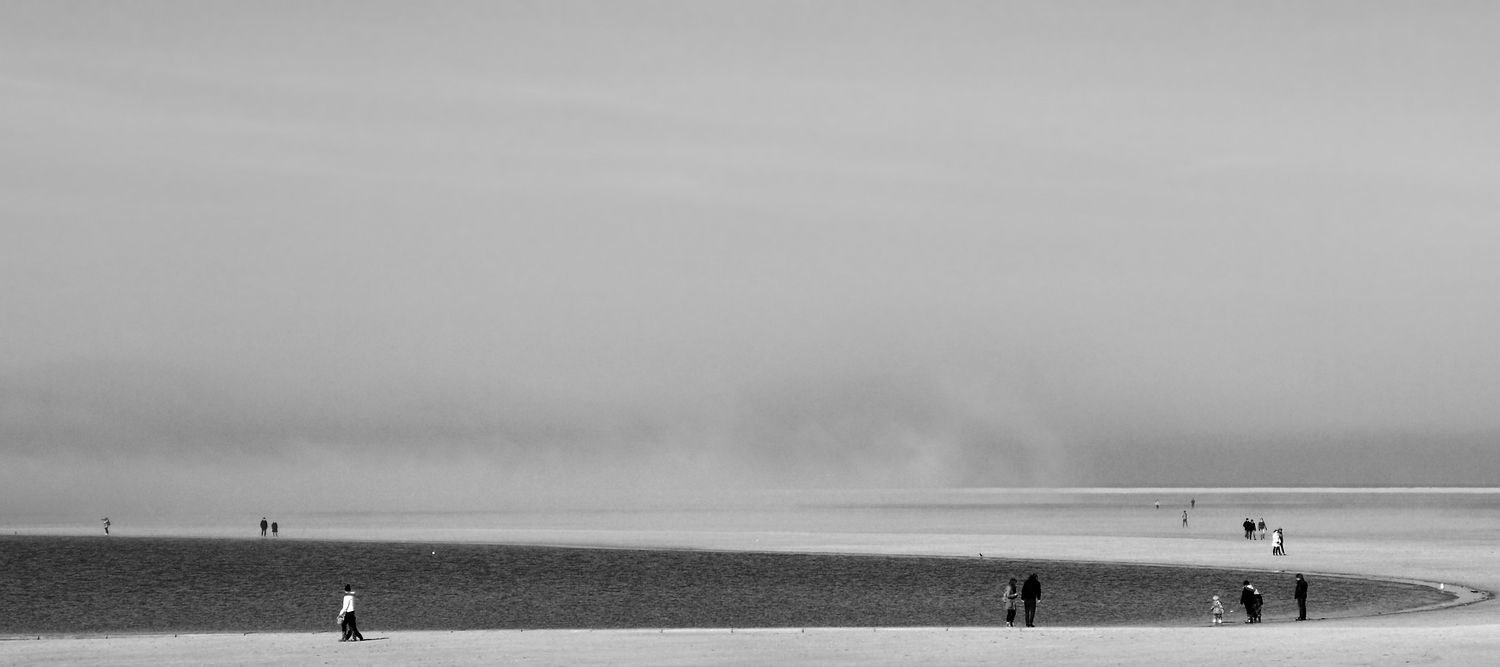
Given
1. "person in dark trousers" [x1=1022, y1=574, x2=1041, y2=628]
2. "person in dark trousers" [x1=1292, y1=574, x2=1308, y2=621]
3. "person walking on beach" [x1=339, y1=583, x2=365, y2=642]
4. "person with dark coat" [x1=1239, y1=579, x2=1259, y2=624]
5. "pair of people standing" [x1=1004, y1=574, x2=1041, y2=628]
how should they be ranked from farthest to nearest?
"person in dark trousers" [x1=1292, y1=574, x2=1308, y2=621], "person with dark coat" [x1=1239, y1=579, x2=1259, y2=624], "person in dark trousers" [x1=1022, y1=574, x2=1041, y2=628], "pair of people standing" [x1=1004, y1=574, x2=1041, y2=628], "person walking on beach" [x1=339, y1=583, x2=365, y2=642]

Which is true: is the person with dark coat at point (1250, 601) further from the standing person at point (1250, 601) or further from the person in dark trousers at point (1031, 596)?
the person in dark trousers at point (1031, 596)

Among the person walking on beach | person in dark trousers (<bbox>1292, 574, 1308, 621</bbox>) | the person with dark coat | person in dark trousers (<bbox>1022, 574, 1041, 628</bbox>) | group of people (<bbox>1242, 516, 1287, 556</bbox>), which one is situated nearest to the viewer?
the person walking on beach

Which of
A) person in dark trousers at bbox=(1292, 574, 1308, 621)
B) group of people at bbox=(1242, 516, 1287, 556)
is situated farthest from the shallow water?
group of people at bbox=(1242, 516, 1287, 556)

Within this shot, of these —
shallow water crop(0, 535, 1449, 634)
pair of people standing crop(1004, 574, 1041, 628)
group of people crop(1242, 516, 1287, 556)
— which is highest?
group of people crop(1242, 516, 1287, 556)

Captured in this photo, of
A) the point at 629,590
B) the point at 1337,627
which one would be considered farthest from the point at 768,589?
the point at 1337,627

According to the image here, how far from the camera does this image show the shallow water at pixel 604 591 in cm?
5247

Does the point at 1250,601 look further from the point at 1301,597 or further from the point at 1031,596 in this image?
the point at 1031,596

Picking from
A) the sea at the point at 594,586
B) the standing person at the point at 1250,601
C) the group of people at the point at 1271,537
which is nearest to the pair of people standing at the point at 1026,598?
the sea at the point at 594,586

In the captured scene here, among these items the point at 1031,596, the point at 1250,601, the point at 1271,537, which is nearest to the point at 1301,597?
the point at 1250,601

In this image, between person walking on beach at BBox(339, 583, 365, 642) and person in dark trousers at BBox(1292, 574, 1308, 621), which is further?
person in dark trousers at BBox(1292, 574, 1308, 621)

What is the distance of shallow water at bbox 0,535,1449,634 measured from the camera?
172 ft

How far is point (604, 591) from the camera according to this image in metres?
64.9

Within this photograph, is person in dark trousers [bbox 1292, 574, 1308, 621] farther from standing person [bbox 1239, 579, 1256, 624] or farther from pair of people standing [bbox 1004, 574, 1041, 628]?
pair of people standing [bbox 1004, 574, 1041, 628]

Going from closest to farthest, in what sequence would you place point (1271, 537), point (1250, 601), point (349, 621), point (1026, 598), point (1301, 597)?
point (349, 621)
point (1026, 598)
point (1250, 601)
point (1301, 597)
point (1271, 537)
